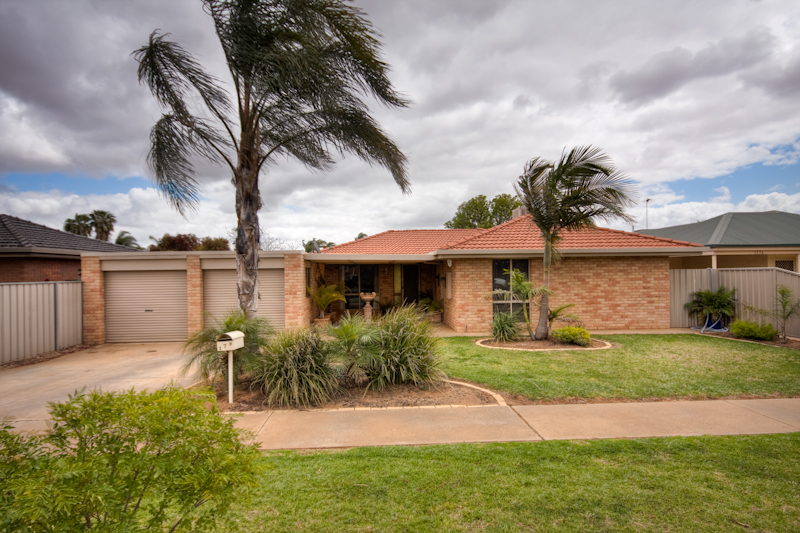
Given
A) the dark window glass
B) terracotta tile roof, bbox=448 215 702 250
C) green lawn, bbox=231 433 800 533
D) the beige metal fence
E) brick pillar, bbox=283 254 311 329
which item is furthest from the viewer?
the dark window glass

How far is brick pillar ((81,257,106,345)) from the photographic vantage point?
1115cm

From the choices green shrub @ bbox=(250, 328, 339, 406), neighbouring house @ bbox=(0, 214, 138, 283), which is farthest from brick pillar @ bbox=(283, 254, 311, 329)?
neighbouring house @ bbox=(0, 214, 138, 283)

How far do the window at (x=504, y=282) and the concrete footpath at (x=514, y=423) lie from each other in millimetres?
6747

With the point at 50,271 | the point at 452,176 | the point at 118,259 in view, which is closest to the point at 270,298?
the point at 118,259

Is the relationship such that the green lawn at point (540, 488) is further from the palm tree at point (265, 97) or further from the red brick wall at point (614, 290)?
the red brick wall at point (614, 290)

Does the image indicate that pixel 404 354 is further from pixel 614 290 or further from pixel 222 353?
pixel 614 290

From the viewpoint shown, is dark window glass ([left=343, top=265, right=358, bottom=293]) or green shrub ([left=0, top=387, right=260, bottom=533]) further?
dark window glass ([left=343, top=265, right=358, bottom=293])

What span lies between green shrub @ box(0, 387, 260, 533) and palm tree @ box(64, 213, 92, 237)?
45252 mm

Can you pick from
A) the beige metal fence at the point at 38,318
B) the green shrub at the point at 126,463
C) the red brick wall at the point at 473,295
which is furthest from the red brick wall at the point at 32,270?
the green shrub at the point at 126,463

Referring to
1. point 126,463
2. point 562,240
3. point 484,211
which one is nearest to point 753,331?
point 562,240

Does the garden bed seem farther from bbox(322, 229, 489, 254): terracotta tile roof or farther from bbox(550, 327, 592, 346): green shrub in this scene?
bbox(322, 229, 489, 254): terracotta tile roof

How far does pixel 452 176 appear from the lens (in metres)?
21.5

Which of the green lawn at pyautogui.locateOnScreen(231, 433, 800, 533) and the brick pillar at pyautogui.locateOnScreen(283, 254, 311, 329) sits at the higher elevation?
the brick pillar at pyautogui.locateOnScreen(283, 254, 311, 329)

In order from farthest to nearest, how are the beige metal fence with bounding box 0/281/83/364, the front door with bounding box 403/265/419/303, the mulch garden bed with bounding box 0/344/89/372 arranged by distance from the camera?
the front door with bounding box 403/265/419/303
the beige metal fence with bounding box 0/281/83/364
the mulch garden bed with bounding box 0/344/89/372
